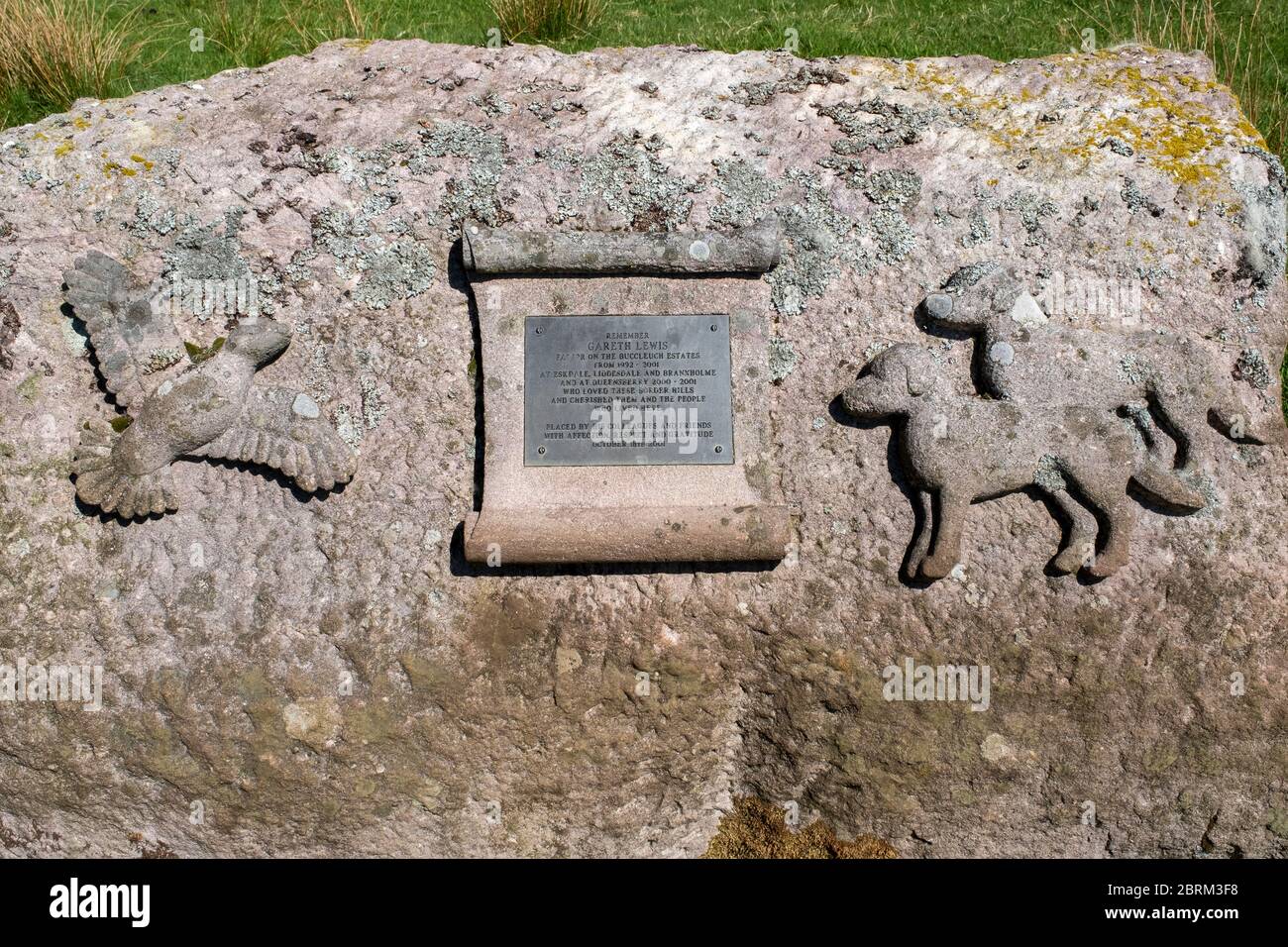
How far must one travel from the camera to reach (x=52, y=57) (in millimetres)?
4965

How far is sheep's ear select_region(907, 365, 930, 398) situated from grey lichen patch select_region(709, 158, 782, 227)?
837 mm

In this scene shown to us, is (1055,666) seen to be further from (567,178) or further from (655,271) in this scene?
(567,178)

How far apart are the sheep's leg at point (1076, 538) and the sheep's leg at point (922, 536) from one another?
46 cm

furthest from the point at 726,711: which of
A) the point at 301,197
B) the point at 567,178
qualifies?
the point at 301,197

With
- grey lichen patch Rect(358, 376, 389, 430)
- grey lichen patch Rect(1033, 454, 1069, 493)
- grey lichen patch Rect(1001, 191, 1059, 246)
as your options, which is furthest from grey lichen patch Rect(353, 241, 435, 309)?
grey lichen patch Rect(1033, 454, 1069, 493)

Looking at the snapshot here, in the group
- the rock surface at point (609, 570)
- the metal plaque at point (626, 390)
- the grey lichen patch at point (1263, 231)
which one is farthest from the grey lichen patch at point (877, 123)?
the grey lichen patch at point (1263, 231)

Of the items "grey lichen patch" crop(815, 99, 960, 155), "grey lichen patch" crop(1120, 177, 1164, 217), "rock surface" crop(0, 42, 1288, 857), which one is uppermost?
"grey lichen patch" crop(815, 99, 960, 155)

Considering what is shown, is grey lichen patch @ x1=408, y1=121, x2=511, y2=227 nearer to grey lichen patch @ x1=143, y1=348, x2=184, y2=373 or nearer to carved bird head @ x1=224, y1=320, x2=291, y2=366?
carved bird head @ x1=224, y1=320, x2=291, y2=366

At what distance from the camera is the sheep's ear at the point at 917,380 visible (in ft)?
10.8

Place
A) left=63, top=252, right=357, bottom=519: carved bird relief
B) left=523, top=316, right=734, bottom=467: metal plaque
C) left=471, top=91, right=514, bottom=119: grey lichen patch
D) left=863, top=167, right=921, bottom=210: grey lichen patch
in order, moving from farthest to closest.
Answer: left=471, top=91, right=514, bottom=119: grey lichen patch → left=863, top=167, right=921, bottom=210: grey lichen patch → left=523, top=316, right=734, bottom=467: metal plaque → left=63, top=252, right=357, bottom=519: carved bird relief

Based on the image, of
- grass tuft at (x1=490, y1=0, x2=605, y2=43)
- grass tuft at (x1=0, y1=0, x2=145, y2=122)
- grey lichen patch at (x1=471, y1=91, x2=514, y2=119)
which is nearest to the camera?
grey lichen patch at (x1=471, y1=91, x2=514, y2=119)

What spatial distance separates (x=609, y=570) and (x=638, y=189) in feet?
4.84

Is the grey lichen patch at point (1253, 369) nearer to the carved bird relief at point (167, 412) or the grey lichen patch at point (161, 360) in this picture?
the carved bird relief at point (167, 412)

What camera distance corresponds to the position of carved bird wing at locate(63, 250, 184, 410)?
3271mm
